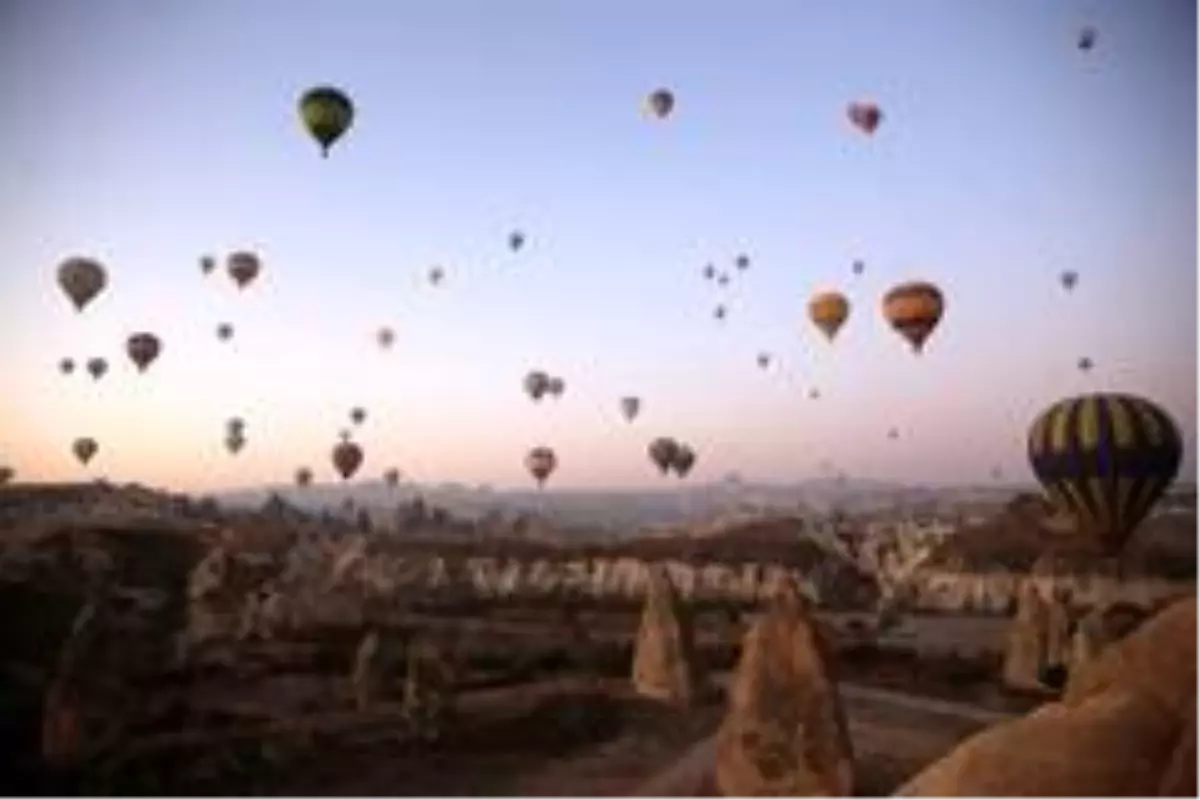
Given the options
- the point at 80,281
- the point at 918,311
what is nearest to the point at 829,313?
the point at 918,311

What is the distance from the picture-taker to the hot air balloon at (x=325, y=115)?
3369cm

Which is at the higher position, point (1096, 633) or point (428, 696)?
point (1096, 633)

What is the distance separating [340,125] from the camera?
3397cm

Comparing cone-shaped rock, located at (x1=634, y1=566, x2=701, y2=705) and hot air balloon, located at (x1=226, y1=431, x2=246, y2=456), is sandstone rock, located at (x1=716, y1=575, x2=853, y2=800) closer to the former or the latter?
cone-shaped rock, located at (x1=634, y1=566, x2=701, y2=705)

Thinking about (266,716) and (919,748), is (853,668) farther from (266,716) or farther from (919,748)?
(266,716)

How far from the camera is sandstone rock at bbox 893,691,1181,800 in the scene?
10.6 m

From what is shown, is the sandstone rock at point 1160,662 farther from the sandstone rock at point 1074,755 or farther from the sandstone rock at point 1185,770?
the sandstone rock at point 1185,770

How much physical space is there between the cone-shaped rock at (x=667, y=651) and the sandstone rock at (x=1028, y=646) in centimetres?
819

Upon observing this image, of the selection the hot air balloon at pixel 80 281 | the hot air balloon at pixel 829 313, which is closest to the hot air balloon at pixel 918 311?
the hot air balloon at pixel 829 313

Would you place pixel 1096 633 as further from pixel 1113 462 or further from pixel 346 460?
pixel 346 460

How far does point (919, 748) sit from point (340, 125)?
19.9 m

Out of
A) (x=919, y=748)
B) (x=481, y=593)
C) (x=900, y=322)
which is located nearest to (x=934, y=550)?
(x=481, y=593)

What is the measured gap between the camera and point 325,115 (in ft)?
111

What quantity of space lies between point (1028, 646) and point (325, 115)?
21592mm
